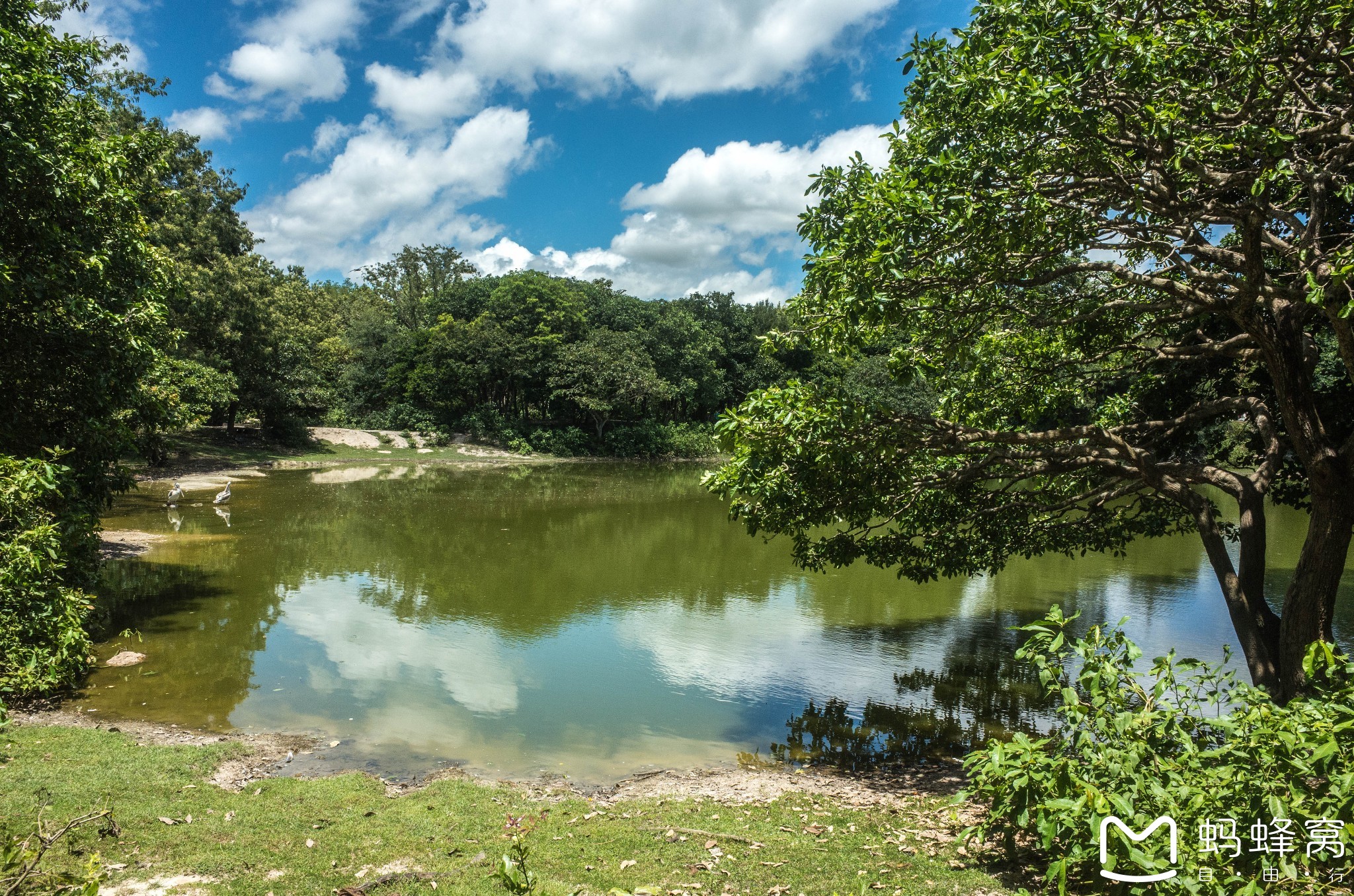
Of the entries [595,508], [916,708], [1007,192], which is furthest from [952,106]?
[595,508]

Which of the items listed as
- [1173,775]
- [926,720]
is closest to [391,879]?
[1173,775]

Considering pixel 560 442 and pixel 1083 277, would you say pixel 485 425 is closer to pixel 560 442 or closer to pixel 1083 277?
pixel 560 442

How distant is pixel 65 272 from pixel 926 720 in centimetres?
1137

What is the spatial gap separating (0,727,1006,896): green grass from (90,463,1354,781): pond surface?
1.34 meters

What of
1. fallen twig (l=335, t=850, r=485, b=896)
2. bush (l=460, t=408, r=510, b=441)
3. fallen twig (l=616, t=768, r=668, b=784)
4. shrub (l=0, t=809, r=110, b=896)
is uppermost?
bush (l=460, t=408, r=510, b=441)

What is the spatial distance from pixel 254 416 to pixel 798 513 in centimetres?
4133

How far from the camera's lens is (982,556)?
9.52 m

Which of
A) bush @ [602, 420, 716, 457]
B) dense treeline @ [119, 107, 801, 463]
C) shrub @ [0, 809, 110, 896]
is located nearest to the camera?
shrub @ [0, 809, 110, 896]

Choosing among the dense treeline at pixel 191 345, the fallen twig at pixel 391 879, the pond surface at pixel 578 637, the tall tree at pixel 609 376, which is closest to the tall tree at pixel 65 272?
the dense treeline at pixel 191 345

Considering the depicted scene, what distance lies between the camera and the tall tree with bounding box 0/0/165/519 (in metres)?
8.92

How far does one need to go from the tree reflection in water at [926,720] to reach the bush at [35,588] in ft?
25.3

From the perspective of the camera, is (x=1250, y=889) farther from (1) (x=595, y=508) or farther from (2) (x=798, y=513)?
(1) (x=595, y=508)

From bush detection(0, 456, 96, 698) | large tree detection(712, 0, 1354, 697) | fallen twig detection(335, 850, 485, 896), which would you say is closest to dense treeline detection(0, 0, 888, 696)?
bush detection(0, 456, 96, 698)

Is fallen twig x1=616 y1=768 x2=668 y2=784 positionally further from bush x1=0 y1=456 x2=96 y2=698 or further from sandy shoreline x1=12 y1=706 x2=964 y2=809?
bush x1=0 y1=456 x2=96 y2=698
